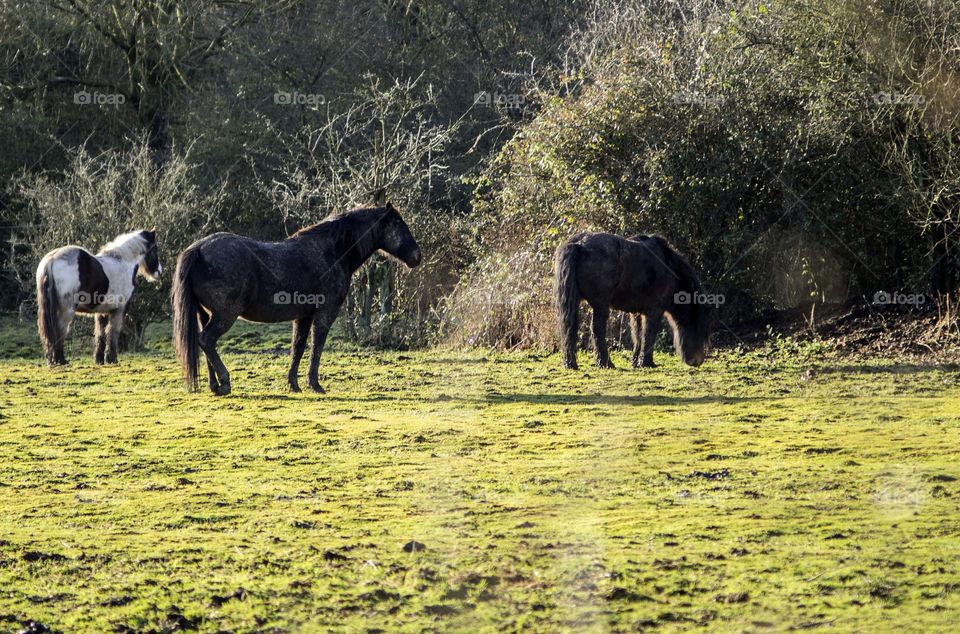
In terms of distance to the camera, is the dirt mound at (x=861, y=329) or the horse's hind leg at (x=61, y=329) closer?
the dirt mound at (x=861, y=329)

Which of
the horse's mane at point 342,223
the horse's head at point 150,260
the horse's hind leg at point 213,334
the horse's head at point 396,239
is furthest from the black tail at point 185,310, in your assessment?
the horse's head at point 150,260

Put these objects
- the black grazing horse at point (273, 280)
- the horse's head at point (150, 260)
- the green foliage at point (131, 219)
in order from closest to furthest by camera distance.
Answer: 1. the black grazing horse at point (273, 280)
2. the horse's head at point (150, 260)
3. the green foliage at point (131, 219)

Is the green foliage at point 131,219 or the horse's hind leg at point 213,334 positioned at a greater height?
the green foliage at point 131,219

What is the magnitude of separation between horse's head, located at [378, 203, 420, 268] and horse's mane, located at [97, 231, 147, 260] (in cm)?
497

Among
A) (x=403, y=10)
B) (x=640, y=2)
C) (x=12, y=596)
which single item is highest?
(x=403, y=10)

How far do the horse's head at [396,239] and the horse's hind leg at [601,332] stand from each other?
6.44 feet

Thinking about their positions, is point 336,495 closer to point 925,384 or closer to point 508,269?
point 925,384

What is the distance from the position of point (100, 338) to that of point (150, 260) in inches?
48.6

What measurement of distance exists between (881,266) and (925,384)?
12.4 feet

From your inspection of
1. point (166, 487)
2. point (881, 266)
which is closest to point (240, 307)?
point (166, 487)

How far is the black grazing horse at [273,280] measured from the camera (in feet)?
34.4

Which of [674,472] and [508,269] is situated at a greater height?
[508,269]

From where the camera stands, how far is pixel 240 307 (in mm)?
10875

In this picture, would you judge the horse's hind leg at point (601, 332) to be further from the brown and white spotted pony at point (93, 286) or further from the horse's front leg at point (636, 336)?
the brown and white spotted pony at point (93, 286)
